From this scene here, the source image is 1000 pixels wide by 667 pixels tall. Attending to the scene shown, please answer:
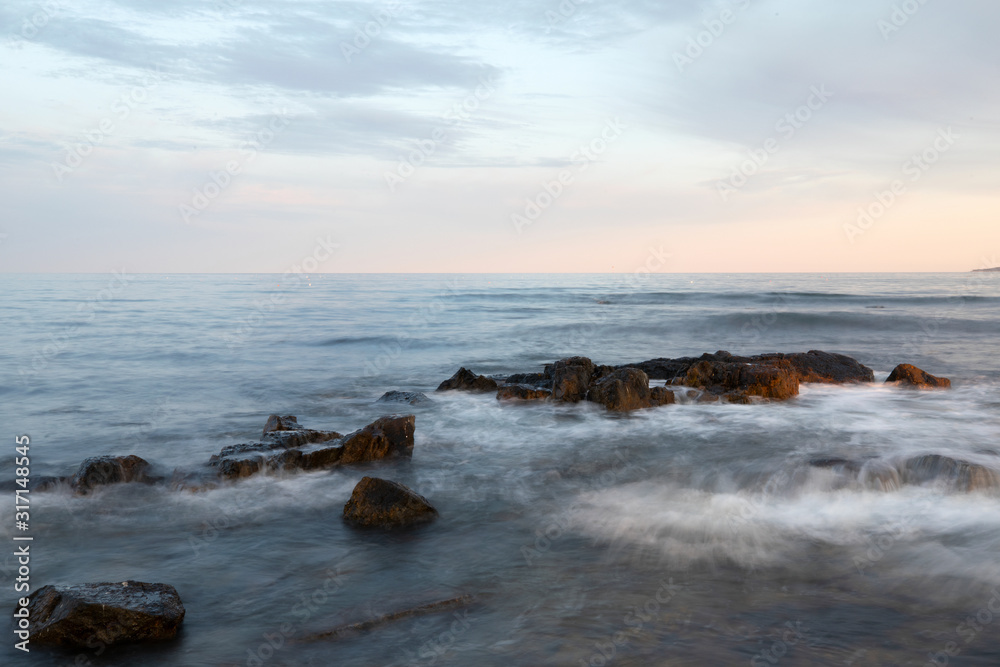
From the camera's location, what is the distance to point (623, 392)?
12.4 meters

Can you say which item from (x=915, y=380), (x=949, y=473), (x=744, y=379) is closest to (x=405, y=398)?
(x=744, y=379)

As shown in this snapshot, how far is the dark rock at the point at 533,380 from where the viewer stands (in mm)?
14432

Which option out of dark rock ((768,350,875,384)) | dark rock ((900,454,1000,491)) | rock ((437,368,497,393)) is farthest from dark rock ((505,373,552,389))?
dark rock ((900,454,1000,491))

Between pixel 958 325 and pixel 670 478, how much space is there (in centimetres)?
2872

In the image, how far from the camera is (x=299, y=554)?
6.42 meters

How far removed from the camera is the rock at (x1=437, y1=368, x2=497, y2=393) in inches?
578

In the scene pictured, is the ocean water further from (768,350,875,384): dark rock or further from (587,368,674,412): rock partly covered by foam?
(768,350,875,384): dark rock

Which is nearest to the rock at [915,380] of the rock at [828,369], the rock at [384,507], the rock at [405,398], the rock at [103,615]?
the rock at [828,369]

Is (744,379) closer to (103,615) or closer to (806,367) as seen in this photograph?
(806,367)

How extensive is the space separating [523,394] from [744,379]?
438 cm

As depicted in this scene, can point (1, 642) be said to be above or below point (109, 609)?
below

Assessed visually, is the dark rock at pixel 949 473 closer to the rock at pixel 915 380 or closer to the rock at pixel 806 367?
the rock at pixel 806 367

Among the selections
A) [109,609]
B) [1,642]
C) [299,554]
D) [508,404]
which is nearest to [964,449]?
[508,404]

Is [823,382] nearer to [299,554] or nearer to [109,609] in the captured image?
[299,554]
